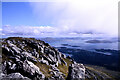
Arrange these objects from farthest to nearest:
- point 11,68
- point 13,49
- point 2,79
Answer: point 13,49
point 11,68
point 2,79

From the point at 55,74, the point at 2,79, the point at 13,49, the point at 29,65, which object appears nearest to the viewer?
the point at 2,79

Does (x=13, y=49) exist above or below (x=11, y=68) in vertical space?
above

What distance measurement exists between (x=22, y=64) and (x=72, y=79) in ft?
114

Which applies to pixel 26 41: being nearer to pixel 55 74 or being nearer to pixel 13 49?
pixel 13 49

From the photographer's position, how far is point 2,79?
39688 millimetres

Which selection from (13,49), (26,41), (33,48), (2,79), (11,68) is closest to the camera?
(2,79)

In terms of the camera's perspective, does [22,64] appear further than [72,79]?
No

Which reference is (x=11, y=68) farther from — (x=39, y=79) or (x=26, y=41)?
(x=26, y=41)

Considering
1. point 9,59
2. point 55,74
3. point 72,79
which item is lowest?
point 72,79

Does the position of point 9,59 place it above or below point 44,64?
above

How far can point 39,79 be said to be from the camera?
53.0 meters

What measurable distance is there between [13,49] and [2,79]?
3146 centimetres

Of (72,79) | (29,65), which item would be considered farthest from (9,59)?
(72,79)

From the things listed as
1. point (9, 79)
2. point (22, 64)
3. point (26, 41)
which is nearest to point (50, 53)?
point (26, 41)
